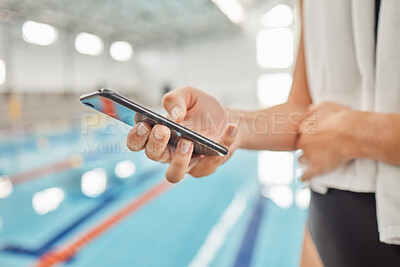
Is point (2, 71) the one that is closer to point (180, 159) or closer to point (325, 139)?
point (180, 159)

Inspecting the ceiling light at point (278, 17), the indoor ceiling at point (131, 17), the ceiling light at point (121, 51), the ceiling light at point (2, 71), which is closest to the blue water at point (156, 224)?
the ceiling light at point (2, 71)

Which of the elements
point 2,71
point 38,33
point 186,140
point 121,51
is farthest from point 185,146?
point 121,51

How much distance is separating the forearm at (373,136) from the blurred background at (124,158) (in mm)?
997

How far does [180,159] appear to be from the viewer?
0.62 m

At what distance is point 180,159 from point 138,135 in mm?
111

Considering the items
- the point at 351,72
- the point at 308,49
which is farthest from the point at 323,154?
the point at 308,49

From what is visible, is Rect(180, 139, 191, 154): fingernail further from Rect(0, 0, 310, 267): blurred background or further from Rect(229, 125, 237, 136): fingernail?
Rect(0, 0, 310, 267): blurred background

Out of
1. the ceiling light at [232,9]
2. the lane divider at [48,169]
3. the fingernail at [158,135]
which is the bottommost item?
the lane divider at [48,169]

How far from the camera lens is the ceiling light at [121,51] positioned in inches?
592

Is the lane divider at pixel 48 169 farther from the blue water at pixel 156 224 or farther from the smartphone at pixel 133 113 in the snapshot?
the smartphone at pixel 133 113

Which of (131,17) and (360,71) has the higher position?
(131,17)

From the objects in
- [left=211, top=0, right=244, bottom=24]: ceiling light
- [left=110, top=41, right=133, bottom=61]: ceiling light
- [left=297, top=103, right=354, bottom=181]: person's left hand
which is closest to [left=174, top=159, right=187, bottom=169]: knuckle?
[left=297, top=103, right=354, bottom=181]: person's left hand

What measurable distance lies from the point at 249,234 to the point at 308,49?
201 cm

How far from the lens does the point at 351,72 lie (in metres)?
0.64
